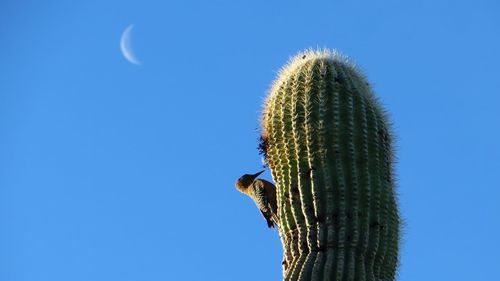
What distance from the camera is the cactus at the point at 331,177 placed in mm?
7363

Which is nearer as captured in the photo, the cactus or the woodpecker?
the cactus

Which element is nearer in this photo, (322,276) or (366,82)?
(322,276)

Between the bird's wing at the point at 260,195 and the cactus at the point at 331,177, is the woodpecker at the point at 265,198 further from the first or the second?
the cactus at the point at 331,177

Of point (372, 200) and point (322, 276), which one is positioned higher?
point (372, 200)

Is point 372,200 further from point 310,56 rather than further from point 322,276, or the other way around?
point 310,56

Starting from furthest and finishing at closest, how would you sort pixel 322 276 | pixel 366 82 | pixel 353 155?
pixel 366 82, pixel 353 155, pixel 322 276

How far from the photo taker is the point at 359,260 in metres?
7.30

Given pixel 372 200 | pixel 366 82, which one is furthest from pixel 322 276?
pixel 366 82

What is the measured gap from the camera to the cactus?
24.2 feet

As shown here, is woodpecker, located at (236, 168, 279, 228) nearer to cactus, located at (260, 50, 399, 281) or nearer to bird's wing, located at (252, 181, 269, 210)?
bird's wing, located at (252, 181, 269, 210)

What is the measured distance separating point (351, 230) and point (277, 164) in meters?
0.97

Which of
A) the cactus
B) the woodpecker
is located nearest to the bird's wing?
the woodpecker

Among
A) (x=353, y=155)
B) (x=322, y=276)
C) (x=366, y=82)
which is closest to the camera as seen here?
(x=322, y=276)

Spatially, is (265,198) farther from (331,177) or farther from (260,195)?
(331,177)
